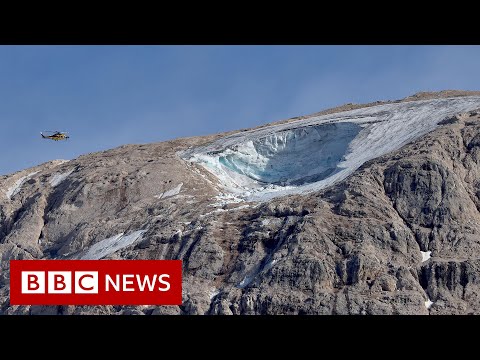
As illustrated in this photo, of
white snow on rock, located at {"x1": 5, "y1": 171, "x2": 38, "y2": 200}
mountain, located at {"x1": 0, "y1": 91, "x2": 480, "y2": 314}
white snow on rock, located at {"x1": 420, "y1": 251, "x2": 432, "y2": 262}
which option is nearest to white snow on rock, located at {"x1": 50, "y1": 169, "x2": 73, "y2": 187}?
mountain, located at {"x1": 0, "y1": 91, "x2": 480, "y2": 314}

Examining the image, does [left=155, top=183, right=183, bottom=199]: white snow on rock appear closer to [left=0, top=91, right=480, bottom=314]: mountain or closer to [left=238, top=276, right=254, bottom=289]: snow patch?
[left=0, top=91, right=480, bottom=314]: mountain

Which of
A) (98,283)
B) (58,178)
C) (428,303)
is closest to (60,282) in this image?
(98,283)

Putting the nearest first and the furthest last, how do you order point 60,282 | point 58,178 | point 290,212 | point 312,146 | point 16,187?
point 60,282
point 290,212
point 312,146
point 58,178
point 16,187

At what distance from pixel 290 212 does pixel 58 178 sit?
23006 millimetres

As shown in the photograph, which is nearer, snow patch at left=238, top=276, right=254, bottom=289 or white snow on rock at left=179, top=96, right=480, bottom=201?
snow patch at left=238, top=276, right=254, bottom=289

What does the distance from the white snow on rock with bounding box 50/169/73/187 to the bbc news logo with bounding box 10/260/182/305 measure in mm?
22694

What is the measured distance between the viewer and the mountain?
189 ft

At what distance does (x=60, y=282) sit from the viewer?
2122 inches

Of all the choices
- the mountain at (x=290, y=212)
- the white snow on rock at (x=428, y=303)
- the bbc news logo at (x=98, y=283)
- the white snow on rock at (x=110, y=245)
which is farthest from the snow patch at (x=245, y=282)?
the white snow on rock at (x=110, y=245)

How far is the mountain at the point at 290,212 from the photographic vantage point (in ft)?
189

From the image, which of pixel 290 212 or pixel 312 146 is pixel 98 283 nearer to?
pixel 290 212
